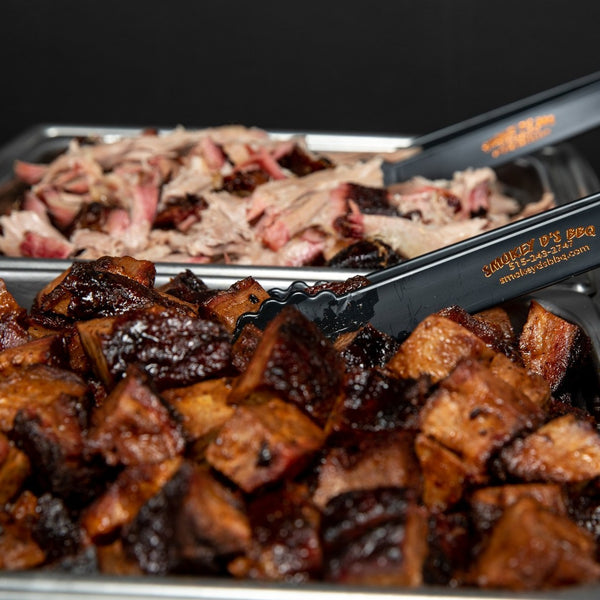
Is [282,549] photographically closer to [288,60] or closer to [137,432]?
[137,432]

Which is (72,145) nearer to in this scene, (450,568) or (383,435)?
(383,435)

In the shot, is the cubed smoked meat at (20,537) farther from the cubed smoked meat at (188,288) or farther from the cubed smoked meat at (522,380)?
the cubed smoked meat at (522,380)

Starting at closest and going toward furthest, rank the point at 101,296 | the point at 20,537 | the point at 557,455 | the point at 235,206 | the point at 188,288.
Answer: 1. the point at 20,537
2. the point at 557,455
3. the point at 101,296
4. the point at 188,288
5. the point at 235,206

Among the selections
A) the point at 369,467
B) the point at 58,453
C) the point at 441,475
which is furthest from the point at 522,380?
the point at 58,453

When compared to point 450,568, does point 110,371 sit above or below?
above

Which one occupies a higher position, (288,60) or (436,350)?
(288,60)

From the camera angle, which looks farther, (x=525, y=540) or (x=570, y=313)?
(x=570, y=313)

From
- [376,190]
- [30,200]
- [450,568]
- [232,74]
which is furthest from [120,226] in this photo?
[232,74]

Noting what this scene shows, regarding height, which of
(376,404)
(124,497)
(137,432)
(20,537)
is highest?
(376,404)

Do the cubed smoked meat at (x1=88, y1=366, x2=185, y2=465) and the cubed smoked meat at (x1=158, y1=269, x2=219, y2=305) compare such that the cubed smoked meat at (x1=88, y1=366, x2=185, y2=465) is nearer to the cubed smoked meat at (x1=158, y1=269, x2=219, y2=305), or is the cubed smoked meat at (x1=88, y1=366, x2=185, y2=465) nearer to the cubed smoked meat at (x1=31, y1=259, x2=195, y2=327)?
the cubed smoked meat at (x1=31, y1=259, x2=195, y2=327)
